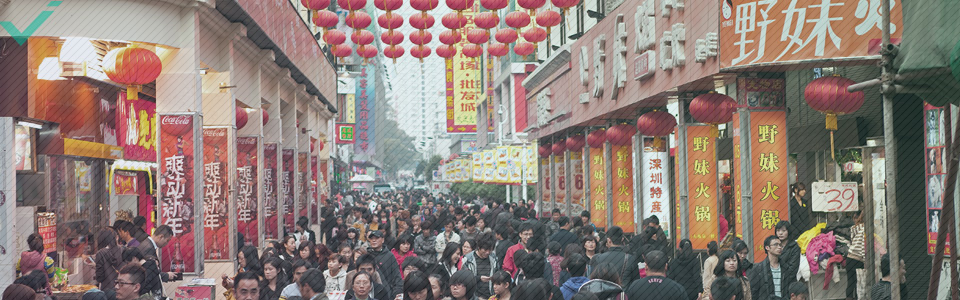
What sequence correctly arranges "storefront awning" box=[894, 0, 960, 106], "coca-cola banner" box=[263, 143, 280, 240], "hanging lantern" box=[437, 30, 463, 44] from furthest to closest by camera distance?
"coca-cola banner" box=[263, 143, 280, 240]
"hanging lantern" box=[437, 30, 463, 44]
"storefront awning" box=[894, 0, 960, 106]

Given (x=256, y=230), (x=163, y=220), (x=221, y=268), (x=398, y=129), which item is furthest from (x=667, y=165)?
(x=398, y=129)

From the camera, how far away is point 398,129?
130875 millimetres

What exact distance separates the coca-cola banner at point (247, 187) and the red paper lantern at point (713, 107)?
605 cm

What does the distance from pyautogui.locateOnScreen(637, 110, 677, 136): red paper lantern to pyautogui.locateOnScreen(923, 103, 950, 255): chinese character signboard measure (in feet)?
19.9

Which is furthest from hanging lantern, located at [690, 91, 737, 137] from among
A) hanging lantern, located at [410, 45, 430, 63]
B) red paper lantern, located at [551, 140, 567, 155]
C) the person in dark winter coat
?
red paper lantern, located at [551, 140, 567, 155]

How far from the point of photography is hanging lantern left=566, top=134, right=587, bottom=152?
20.4m

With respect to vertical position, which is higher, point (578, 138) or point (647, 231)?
point (578, 138)

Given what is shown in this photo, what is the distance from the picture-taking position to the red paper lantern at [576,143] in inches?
802

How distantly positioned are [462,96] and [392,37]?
26.5m

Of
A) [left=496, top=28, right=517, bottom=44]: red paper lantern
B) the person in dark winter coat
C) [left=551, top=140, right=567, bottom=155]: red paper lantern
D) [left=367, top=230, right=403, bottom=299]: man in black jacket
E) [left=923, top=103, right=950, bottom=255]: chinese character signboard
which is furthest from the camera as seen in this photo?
[left=551, top=140, right=567, bottom=155]: red paper lantern

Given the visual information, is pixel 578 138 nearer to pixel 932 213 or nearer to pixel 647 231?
pixel 647 231

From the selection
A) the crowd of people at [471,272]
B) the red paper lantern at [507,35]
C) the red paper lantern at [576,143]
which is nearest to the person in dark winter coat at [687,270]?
the crowd of people at [471,272]

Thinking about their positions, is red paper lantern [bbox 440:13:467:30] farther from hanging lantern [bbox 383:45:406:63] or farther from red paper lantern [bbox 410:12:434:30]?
hanging lantern [bbox 383:45:406:63]

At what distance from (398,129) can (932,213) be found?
409 ft
